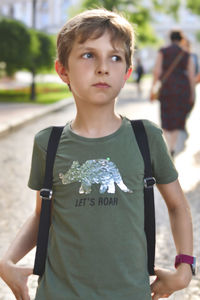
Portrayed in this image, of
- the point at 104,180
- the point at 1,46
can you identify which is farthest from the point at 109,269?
the point at 1,46

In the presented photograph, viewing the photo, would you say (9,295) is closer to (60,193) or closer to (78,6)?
(60,193)

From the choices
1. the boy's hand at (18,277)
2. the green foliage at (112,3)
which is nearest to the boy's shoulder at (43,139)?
the boy's hand at (18,277)

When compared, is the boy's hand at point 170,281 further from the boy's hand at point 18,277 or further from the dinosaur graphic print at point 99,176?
the boy's hand at point 18,277

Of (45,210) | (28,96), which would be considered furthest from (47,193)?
(28,96)

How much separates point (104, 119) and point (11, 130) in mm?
8916

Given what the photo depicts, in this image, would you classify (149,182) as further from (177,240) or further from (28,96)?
(28,96)

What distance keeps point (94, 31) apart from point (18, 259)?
2.65 feet

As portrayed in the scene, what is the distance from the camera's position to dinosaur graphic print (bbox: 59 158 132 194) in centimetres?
175

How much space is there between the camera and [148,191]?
1834 mm

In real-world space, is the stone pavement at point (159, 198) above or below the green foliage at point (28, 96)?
above

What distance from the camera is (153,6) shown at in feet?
133

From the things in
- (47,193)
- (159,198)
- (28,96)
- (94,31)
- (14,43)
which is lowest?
(28,96)

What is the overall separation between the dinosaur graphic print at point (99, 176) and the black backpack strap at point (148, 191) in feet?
0.27

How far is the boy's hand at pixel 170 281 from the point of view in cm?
181
